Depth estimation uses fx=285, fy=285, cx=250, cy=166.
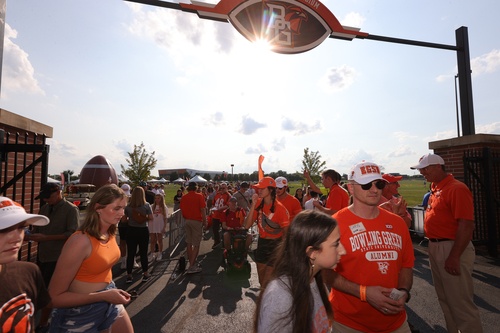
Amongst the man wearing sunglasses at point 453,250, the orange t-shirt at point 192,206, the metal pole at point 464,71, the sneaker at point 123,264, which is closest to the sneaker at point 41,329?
the sneaker at point 123,264

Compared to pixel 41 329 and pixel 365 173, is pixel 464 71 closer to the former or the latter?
pixel 365 173

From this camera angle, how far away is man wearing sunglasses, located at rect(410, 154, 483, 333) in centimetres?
329

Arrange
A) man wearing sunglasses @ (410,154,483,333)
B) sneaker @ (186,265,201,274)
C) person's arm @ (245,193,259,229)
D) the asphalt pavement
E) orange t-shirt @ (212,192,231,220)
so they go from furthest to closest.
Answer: orange t-shirt @ (212,192,231,220) → sneaker @ (186,265,201,274) → person's arm @ (245,193,259,229) → the asphalt pavement → man wearing sunglasses @ (410,154,483,333)

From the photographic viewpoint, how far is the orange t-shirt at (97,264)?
247cm

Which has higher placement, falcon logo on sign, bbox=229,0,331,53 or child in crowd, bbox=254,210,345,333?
falcon logo on sign, bbox=229,0,331,53

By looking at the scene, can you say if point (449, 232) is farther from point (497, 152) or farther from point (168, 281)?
point (497, 152)

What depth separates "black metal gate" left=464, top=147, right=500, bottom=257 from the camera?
7.75 metres

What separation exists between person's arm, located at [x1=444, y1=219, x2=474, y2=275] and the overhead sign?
178 inches

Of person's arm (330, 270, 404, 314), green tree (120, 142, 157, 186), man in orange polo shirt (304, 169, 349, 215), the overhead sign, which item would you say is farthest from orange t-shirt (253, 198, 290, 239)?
green tree (120, 142, 157, 186)

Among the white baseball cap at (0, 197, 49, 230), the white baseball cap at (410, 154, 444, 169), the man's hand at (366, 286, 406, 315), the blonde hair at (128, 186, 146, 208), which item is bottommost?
the man's hand at (366, 286, 406, 315)

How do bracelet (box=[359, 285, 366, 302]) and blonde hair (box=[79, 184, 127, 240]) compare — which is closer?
bracelet (box=[359, 285, 366, 302])

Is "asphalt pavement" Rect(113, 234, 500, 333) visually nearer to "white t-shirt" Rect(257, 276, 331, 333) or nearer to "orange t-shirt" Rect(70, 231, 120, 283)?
"orange t-shirt" Rect(70, 231, 120, 283)

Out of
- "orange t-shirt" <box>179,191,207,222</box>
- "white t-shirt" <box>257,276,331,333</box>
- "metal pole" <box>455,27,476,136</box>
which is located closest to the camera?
"white t-shirt" <box>257,276,331,333</box>

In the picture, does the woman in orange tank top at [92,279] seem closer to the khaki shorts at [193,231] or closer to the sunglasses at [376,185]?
the sunglasses at [376,185]
